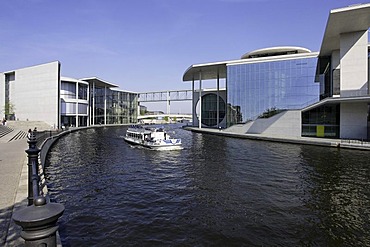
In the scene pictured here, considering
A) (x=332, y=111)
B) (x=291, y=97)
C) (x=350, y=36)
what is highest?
(x=350, y=36)

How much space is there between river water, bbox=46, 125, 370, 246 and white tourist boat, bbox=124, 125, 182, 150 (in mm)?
7183

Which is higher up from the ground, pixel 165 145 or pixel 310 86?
pixel 310 86

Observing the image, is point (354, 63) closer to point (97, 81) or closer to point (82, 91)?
point (97, 81)

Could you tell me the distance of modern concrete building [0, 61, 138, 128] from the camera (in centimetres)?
5384

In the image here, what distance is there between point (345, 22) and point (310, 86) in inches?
460

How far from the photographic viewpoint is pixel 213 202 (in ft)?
33.6

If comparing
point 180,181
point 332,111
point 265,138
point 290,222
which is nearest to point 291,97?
point 332,111

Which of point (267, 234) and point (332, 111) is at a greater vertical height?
point (332, 111)

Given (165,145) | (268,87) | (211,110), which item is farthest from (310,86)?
(211,110)

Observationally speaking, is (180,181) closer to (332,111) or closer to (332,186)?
(332,186)

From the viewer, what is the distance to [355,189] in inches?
466

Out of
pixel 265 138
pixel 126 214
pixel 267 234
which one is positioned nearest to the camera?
pixel 267 234

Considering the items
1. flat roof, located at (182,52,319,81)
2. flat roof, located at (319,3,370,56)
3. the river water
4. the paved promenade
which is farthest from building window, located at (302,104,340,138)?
the paved promenade

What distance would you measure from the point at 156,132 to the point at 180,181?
51.0 feet
